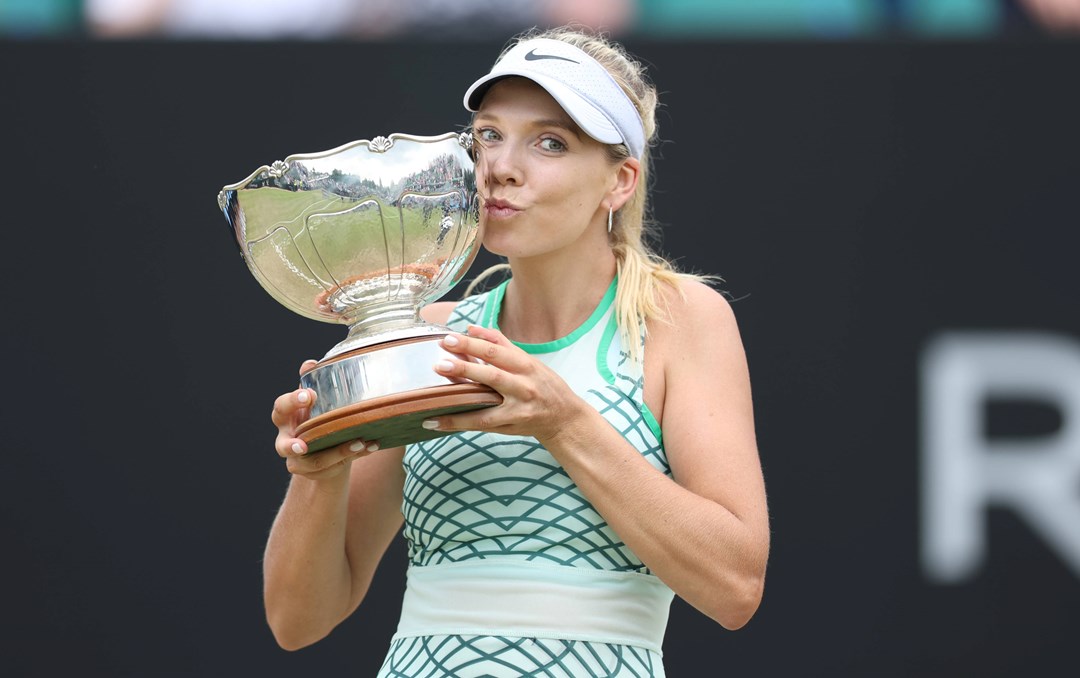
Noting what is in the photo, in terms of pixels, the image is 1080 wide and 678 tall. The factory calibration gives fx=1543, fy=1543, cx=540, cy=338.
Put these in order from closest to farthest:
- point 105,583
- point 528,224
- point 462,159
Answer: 1. point 462,159
2. point 528,224
3. point 105,583

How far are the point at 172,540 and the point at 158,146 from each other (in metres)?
0.78

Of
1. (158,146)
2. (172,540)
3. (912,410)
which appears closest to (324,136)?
(158,146)

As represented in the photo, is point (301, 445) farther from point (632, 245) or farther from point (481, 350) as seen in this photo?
point (632, 245)

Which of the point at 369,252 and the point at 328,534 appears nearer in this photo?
the point at 369,252

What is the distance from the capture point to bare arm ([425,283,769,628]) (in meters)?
1.48

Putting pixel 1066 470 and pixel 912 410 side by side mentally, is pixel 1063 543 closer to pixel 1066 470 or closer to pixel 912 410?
pixel 1066 470

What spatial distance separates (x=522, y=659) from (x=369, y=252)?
1.49 ft

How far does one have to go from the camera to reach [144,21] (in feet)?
10.0

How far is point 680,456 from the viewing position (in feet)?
5.43

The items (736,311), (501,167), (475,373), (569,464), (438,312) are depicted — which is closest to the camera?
(475,373)

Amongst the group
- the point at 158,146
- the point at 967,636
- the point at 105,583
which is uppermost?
the point at 158,146

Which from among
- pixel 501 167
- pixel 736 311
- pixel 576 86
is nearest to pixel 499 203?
pixel 501 167

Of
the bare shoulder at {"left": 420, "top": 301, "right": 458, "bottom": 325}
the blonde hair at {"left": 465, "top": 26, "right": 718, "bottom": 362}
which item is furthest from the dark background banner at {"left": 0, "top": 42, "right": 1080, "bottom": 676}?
the blonde hair at {"left": 465, "top": 26, "right": 718, "bottom": 362}

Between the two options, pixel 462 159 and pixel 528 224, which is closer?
pixel 462 159
